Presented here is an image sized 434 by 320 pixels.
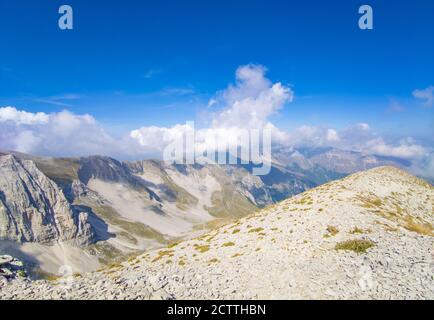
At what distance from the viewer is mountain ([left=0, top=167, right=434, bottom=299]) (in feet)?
72.3

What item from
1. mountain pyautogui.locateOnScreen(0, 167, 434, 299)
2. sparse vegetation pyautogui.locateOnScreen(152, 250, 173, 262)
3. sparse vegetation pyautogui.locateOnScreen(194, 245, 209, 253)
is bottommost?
sparse vegetation pyautogui.locateOnScreen(152, 250, 173, 262)

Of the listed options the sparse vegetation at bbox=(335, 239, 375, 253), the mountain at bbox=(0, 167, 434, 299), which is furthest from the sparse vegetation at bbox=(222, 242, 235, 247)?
the sparse vegetation at bbox=(335, 239, 375, 253)

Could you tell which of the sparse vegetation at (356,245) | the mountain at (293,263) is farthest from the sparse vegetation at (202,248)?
the sparse vegetation at (356,245)

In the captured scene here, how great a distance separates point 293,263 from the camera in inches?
1102

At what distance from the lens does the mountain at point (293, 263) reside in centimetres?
2203

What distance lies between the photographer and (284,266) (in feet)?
90.3

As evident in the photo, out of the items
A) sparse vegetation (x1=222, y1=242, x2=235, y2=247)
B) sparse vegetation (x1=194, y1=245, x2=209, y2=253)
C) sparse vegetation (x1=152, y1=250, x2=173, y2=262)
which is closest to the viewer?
sparse vegetation (x1=222, y1=242, x2=235, y2=247)

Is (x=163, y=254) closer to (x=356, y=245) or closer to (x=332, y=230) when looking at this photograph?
(x=332, y=230)

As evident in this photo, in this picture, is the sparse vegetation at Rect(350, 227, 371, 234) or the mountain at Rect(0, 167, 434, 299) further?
the sparse vegetation at Rect(350, 227, 371, 234)

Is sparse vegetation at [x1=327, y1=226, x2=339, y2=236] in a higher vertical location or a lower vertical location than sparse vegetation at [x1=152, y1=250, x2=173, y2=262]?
higher

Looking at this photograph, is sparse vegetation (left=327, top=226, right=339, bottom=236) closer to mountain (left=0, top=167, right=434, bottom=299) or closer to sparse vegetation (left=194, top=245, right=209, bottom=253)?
mountain (left=0, top=167, right=434, bottom=299)

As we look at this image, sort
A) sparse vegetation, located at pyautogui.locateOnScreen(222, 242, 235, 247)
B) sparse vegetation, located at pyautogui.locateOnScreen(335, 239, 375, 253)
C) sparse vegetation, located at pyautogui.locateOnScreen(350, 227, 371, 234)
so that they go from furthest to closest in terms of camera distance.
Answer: sparse vegetation, located at pyautogui.locateOnScreen(222, 242, 235, 247) → sparse vegetation, located at pyautogui.locateOnScreen(350, 227, 371, 234) → sparse vegetation, located at pyautogui.locateOnScreen(335, 239, 375, 253)
